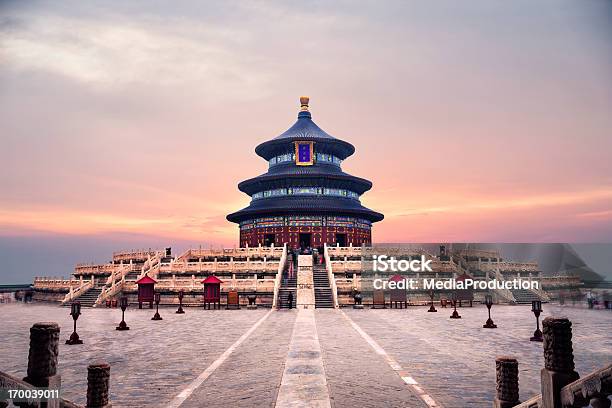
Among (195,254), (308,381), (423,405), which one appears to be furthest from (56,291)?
(423,405)

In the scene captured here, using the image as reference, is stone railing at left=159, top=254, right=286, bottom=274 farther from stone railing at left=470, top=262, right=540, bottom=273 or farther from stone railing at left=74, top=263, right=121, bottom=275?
stone railing at left=470, top=262, right=540, bottom=273

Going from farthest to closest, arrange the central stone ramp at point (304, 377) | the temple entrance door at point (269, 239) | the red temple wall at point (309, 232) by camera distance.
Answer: the temple entrance door at point (269, 239) → the red temple wall at point (309, 232) → the central stone ramp at point (304, 377)

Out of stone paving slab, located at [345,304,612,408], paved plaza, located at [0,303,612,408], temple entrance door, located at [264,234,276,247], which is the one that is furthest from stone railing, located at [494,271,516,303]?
temple entrance door, located at [264,234,276,247]

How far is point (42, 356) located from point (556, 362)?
6.04 meters

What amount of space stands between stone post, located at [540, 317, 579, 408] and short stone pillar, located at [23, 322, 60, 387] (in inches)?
228

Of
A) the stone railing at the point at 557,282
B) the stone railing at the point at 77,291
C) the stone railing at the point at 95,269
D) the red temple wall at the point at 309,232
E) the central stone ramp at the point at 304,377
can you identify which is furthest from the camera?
the red temple wall at the point at 309,232

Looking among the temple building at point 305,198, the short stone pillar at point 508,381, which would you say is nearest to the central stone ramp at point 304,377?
the short stone pillar at point 508,381

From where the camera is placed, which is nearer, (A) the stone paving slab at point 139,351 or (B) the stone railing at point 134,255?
(A) the stone paving slab at point 139,351

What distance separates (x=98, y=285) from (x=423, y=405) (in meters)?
35.7

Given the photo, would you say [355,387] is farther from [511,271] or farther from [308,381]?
[511,271]

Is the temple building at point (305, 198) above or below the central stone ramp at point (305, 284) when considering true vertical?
above

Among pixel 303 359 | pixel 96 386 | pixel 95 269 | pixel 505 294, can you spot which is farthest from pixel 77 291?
pixel 96 386

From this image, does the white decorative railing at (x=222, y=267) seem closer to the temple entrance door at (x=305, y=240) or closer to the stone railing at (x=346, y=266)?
the stone railing at (x=346, y=266)

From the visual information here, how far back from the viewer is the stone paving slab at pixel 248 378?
861cm
